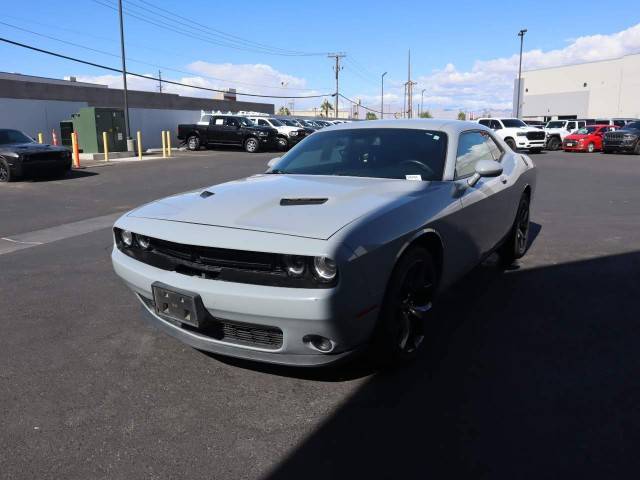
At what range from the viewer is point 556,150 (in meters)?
28.8

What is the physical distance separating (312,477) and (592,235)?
19.0 feet

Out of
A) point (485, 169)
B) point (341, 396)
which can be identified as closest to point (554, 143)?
point (485, 169)

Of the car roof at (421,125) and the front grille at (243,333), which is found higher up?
the car roof at (421,125)

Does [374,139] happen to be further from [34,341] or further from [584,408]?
[34,341]

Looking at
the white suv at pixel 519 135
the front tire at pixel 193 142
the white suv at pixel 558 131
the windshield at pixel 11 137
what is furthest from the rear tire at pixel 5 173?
the white suv at pixel 558 131

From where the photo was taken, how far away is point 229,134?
25953 mm

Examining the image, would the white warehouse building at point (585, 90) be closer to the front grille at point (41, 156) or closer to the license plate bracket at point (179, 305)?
the front grille at point (41, 156)

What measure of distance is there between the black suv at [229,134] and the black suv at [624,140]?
15.6 metres

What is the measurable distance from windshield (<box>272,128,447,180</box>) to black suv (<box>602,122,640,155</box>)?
943 inches

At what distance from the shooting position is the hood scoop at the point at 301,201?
304cm

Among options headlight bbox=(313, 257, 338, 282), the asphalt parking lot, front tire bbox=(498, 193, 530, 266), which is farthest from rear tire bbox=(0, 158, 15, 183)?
headlight bbox=(313, 257, 338, 282)

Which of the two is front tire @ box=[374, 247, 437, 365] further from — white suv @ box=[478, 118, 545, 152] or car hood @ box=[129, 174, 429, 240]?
white suv @ box=[478, 118, 545, 152]

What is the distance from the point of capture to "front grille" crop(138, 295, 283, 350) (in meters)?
2.71

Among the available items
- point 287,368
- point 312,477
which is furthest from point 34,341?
point 312,477
